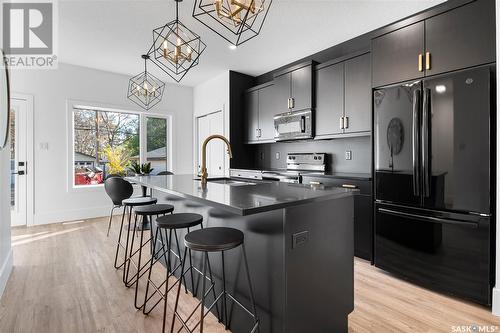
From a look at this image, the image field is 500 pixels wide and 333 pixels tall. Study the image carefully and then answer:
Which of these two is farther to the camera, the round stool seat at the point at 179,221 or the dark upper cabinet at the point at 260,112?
the dark upper cabinet at the point at 260,112

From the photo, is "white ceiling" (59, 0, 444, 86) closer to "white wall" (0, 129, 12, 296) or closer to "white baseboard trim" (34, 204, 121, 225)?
"white wall" (0, 129, 12, 296)

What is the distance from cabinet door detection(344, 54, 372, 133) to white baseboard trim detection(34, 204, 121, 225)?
4.50 meters

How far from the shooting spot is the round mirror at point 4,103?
2.25 metres

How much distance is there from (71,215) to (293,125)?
413cm

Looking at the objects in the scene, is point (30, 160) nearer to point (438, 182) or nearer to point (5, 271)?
point (5, 271)

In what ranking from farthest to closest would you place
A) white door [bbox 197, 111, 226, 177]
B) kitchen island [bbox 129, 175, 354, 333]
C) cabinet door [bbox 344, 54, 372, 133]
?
white door [bbox 197, 111, 226, 177]
cabinet door [bbox 344, 54, 372, 133]
kitchen island [bbox 129, 175, 354, 333]

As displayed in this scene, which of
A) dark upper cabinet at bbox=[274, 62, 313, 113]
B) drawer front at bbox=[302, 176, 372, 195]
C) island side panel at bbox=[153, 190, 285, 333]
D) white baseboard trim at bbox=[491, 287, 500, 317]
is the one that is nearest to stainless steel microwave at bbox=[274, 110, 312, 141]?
dark upper cabinet at bbox=[274, 62, 313, 113]

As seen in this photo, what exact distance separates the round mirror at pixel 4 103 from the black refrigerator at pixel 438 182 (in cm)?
335

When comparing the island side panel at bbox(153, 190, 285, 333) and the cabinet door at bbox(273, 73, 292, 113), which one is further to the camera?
the cabinet door at bbox(273, 73, 292, 113)

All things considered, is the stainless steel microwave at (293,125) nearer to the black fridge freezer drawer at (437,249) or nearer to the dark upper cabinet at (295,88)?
the dark upper cabinet at (295,88)

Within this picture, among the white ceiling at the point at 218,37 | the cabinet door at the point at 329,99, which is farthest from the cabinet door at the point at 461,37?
the cabinet door at the point at 329,99

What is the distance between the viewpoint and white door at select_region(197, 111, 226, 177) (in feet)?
17.5

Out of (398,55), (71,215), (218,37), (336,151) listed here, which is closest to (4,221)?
(71,215)

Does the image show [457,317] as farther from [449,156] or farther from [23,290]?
[23,290]
